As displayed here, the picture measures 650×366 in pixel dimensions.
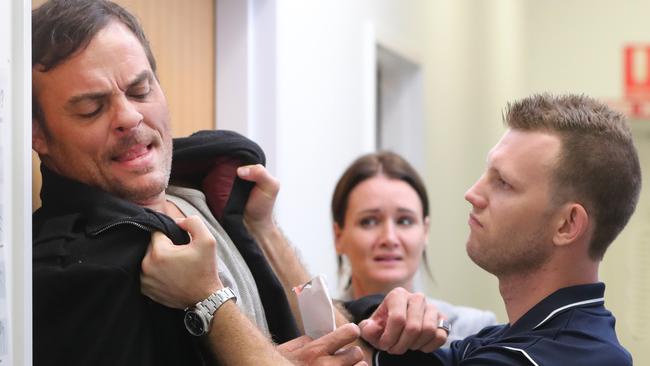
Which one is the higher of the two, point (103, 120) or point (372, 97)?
point (372, 97)

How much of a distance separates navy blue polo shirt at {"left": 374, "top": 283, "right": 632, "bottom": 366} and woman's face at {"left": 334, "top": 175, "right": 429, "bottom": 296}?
837mm

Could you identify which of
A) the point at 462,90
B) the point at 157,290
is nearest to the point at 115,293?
the point at 157,290

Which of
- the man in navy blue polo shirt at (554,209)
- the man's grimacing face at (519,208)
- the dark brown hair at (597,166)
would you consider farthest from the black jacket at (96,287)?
the dark brown hair at (597,166)

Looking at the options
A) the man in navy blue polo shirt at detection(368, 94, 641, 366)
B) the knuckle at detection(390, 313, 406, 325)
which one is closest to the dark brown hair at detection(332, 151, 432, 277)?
the man in navy blue polo shirt at detection(368, 94, 641, 366)

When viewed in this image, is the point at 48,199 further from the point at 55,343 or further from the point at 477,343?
the point at 477,343

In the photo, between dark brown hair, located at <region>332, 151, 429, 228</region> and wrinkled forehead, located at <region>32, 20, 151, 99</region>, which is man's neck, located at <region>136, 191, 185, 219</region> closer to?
wrinkled forehead, located at <region>32, 20, 151, 99</region>

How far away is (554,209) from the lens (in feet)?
5.16

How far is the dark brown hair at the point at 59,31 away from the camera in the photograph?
4.31 ft

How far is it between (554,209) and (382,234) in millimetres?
967

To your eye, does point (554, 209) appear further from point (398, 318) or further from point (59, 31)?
point (59, 31)

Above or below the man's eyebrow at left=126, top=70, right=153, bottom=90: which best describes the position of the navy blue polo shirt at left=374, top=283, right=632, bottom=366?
below

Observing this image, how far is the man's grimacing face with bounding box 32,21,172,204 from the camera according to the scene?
1.33 m

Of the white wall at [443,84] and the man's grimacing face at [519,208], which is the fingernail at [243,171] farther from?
the white wall at [443,84]

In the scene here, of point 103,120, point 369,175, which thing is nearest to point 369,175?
point 369,175
